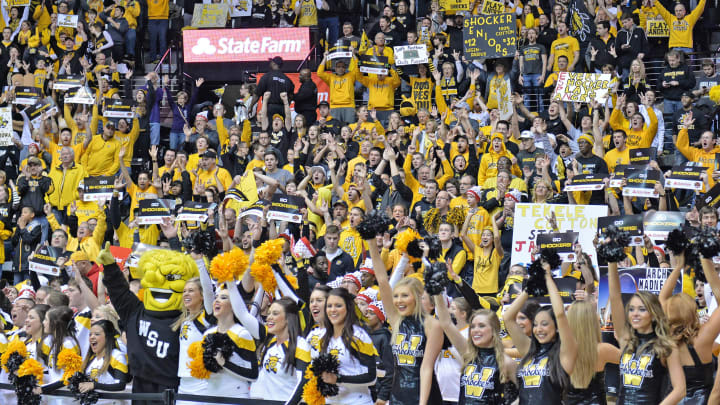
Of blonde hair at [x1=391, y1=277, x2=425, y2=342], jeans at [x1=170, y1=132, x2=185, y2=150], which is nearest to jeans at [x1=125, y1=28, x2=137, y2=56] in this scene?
jeans at [x1=170, y1=132, x2=185, y2=150]

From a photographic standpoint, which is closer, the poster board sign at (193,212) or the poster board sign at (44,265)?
the poster board sign at (44,265)

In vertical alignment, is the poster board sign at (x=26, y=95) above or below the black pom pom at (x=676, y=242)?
below

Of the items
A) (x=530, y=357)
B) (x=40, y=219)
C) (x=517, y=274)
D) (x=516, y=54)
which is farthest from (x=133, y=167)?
(x=530, y=357)

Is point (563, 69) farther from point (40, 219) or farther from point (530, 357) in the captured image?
point (530, 357)

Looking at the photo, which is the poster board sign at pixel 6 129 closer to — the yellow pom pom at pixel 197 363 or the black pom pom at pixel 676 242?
the yellow pom pom at pixel 197 363

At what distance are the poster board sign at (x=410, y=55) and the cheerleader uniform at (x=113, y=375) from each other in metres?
10.4

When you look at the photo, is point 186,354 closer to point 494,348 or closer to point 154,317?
point 154,317

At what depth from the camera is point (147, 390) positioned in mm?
7676

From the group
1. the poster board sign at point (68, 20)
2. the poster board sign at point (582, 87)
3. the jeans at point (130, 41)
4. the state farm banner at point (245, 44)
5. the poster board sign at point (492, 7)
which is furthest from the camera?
the jeans at point (130, 41)

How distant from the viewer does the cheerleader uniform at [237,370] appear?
7.32 metres

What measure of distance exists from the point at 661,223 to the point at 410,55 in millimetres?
7755

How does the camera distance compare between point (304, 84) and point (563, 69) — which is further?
point (304, 84)

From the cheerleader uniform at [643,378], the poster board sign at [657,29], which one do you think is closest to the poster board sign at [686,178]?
the cheerleader uniform at [643,378]

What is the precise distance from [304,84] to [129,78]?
399 centimetres
